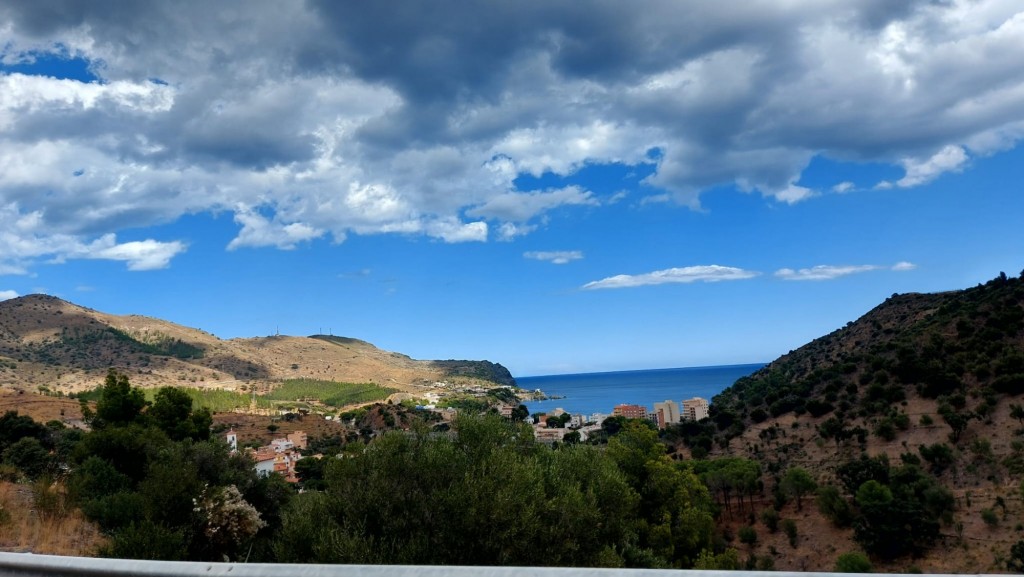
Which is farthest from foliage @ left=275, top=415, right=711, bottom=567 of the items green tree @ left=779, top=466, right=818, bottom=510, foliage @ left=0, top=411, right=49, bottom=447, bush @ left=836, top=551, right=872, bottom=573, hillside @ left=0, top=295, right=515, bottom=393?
hillside @ left=0, top=295, right=515, bottom=393

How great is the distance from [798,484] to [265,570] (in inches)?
1865

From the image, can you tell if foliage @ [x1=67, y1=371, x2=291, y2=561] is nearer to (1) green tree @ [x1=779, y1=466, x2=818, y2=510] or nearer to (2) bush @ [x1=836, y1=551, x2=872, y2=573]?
(2) bush @ [x1=836, y1=551, x2=872, y2=573]

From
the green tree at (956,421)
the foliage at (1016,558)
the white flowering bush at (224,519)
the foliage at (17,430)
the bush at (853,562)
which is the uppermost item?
the foliage at (17,430)

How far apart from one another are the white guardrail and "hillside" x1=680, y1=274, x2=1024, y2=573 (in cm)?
3667

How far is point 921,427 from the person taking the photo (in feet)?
159

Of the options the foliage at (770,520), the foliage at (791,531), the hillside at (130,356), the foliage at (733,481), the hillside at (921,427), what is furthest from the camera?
the hillside at (130,356)

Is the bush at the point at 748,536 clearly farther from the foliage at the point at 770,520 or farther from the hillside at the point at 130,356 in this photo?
the hillside at the point at 130,356

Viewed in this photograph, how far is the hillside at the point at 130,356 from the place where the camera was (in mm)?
99625

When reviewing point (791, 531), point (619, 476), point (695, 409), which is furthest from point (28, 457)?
point (695, 409)

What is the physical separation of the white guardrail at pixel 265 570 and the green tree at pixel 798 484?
151ft

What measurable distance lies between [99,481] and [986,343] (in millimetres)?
67055

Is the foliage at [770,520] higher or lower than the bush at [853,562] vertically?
lower

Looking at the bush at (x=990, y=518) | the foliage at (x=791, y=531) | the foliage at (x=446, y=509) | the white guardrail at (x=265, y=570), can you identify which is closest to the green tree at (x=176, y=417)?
the foliage at (x=446, y=509)

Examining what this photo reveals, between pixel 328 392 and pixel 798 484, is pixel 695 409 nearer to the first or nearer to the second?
pixel 798 484
